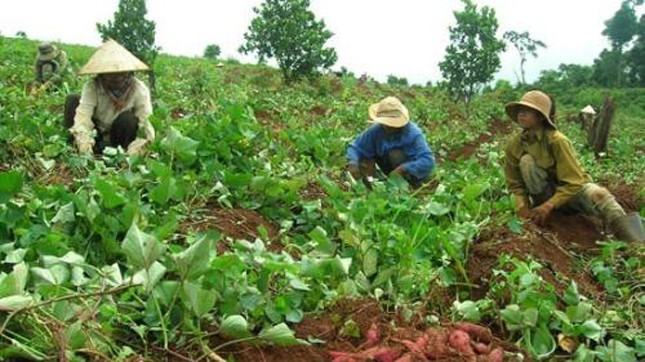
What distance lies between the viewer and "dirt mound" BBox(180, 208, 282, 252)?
345 cm

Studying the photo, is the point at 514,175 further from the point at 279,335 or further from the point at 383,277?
the point at 279,335

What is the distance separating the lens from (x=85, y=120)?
15.6 feet

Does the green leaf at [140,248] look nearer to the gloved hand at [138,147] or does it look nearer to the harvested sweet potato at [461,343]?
the harvested sweet potato at [461,343]

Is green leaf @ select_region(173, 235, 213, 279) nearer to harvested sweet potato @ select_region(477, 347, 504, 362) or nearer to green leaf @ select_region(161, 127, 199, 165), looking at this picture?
harvested sweet potato @ select_region(477, 347, 504, 362)

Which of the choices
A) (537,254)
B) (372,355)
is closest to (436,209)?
(537,254)

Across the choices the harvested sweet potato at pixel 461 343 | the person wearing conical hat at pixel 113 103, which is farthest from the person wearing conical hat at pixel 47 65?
the harvested sweet potato at pixel 461 343

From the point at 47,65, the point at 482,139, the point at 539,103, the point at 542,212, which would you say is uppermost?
the point at 539,103

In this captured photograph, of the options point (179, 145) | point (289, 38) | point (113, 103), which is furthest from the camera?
point (289, 38)

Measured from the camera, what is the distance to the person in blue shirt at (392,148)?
5.36 m

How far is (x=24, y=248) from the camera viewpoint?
2598mm

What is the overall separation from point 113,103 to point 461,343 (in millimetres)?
3233

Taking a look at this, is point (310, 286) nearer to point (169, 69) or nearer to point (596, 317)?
point (596, 317)

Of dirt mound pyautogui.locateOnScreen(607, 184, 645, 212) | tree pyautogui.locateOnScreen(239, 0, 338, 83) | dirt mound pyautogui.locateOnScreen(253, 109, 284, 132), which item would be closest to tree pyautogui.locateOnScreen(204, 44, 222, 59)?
tree pyautogui.locateOnScreen(239, 0, 338, 83)

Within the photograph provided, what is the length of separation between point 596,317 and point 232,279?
138 cm
